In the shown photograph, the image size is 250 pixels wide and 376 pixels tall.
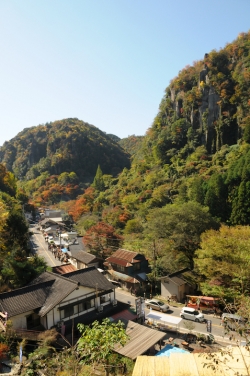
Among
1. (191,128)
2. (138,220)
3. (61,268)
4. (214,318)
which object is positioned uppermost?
(191,128)

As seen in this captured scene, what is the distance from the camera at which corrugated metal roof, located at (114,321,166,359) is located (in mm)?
13875

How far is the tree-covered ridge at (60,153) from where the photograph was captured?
97.9m

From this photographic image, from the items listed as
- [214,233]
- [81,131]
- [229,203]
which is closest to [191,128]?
[229,203]

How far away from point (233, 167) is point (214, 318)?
81.9ft

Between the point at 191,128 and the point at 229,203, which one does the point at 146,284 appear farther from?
the point at 191,128

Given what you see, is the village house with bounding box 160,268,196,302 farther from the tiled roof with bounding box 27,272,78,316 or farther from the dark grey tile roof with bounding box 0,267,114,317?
the tiled roof with bounding box 27,272,78,316

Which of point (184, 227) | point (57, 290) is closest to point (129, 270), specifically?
point (184, 227)

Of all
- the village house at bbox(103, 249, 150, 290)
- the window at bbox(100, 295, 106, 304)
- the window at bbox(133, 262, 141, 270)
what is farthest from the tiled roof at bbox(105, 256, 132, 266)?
the window at bbox(100, 295, 106, 304)

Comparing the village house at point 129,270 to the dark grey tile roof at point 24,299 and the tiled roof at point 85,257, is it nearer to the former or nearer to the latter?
the tiled roof at point 85,257

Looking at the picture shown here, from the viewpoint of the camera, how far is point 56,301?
16984 mm

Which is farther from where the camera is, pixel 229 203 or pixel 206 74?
pixel 206 74

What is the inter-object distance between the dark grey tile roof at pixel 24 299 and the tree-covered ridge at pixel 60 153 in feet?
257

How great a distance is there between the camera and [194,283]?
87.0 feet

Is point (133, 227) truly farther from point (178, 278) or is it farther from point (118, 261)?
point (178, 278)
